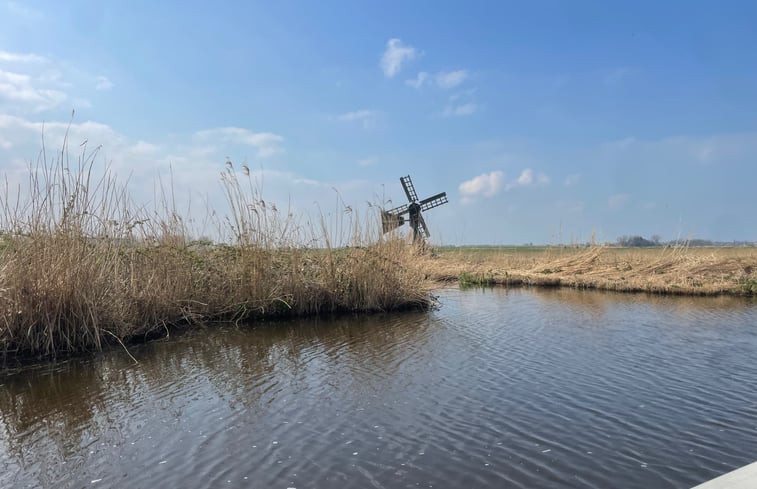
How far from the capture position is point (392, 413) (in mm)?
4516

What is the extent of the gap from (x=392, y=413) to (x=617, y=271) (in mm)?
15652

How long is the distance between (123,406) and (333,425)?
2270 mm

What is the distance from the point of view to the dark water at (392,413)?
3365mm

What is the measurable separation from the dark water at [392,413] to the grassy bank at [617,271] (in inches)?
263

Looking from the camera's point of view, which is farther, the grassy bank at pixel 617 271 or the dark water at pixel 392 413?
the grassy bank at pixel 617 271

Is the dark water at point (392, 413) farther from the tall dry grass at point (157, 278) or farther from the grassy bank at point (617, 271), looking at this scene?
the grassy bank at point (617, 271)

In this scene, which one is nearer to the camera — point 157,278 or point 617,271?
point 157,278

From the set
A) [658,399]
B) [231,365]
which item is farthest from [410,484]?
[231,365]

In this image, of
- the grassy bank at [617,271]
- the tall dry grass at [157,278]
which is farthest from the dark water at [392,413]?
the grassy bank at [617,271]

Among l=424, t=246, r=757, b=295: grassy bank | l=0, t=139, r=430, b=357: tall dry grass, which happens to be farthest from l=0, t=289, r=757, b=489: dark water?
l=424, t=246, r=757, b=295: grassy bank

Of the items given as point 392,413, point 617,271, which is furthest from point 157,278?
point 617,271

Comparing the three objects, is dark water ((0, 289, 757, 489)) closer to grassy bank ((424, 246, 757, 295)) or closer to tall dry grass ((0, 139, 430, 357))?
tall dry grass ((0, 139, 430, 357))

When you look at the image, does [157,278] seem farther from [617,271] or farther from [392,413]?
[617,271]

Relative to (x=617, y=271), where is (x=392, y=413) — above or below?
below
